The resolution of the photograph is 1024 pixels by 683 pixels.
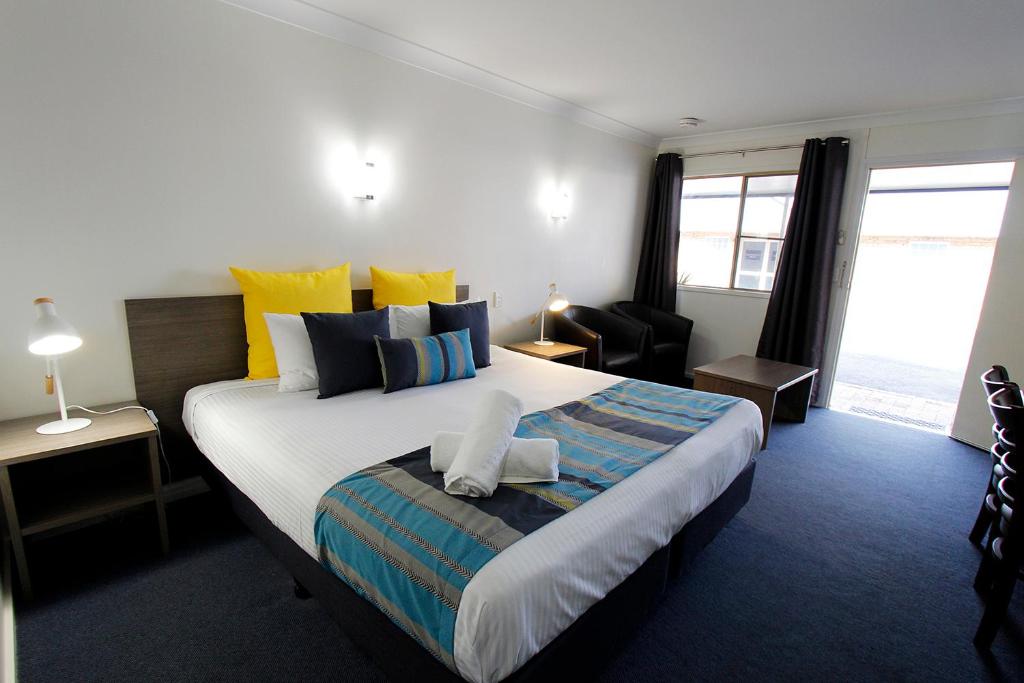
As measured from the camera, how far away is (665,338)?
15.9ft

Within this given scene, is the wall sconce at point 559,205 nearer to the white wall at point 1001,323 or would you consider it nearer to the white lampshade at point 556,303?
the white lampshade at point 556,303

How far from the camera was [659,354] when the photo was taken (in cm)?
442

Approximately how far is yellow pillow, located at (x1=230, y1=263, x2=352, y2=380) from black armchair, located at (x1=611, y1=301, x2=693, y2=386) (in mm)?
2827

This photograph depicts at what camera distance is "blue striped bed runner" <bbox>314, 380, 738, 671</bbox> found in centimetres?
112

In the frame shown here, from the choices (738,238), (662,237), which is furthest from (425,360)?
(738,238)

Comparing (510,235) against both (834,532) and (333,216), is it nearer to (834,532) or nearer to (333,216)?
(333,216)

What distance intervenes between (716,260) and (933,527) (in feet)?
10.1

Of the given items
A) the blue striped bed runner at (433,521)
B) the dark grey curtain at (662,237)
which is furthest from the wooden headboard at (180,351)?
the dark grey curtain at (662,237)

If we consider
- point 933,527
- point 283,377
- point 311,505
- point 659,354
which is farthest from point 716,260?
point 311,505

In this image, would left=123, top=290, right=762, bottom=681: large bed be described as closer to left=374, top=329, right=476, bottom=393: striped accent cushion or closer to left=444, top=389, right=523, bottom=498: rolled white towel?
left=374, top=329, right=476, bottom=393: striped accent cushion

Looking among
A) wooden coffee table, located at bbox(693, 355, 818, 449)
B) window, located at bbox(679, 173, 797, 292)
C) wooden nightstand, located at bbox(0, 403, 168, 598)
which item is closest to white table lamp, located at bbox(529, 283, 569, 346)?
wooden coffee table, located at bbox(693, 355, 818, 449)

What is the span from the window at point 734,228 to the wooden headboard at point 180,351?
4271 mm

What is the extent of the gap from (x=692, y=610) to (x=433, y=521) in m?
1.21

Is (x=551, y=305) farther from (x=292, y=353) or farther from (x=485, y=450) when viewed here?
(x=485, y=450)
